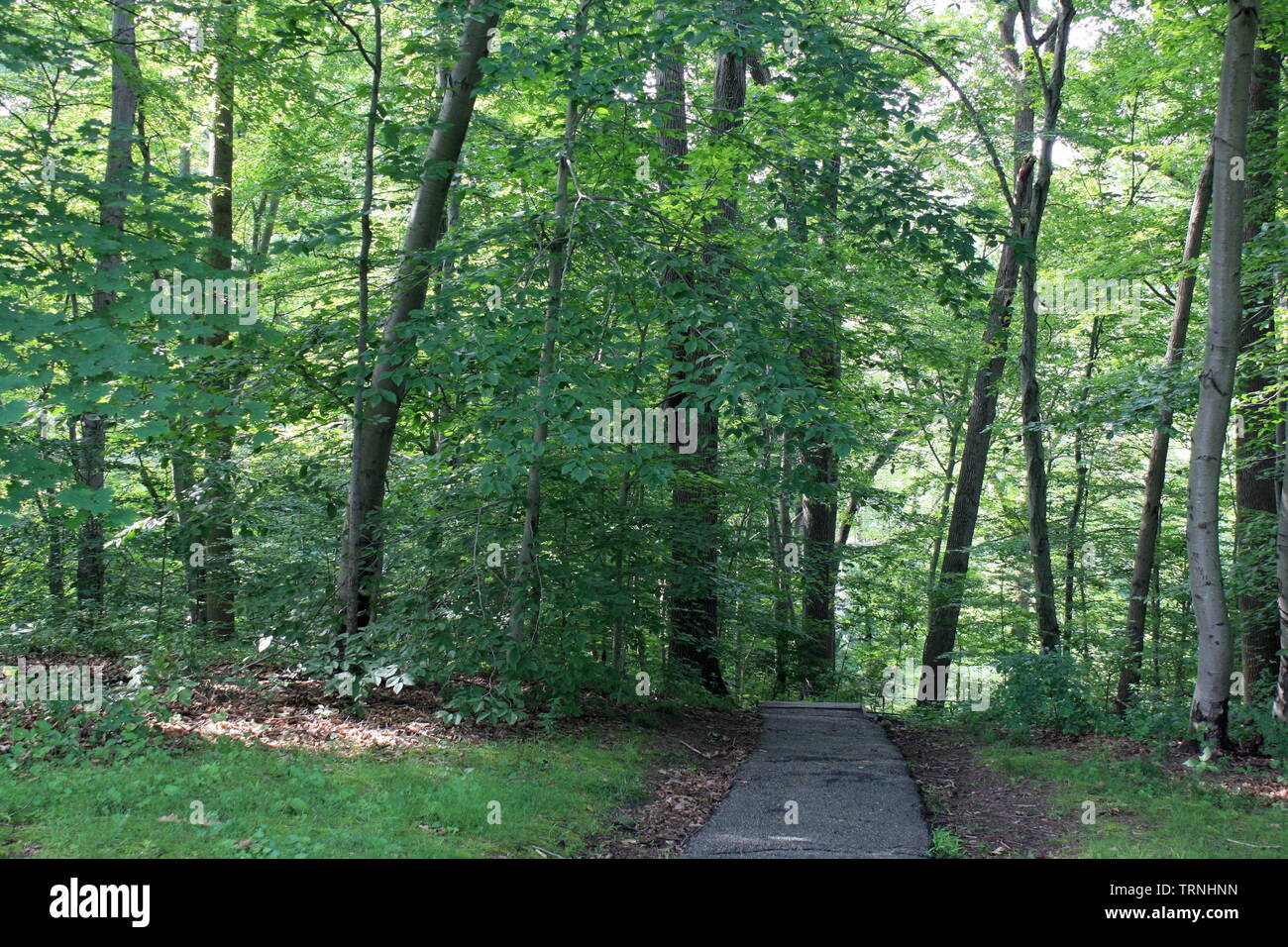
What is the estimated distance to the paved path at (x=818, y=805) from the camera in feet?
18.1

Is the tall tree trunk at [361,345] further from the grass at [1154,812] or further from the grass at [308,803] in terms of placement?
the grass at [1154,812]

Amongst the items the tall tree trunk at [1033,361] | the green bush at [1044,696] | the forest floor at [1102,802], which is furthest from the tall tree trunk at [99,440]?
the tall tree trunk at [1033,361]

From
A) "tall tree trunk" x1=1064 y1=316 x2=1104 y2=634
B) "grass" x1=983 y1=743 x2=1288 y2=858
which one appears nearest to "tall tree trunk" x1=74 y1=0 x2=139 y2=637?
"grass" x1=983 y1=743 x2=1288 y2=858

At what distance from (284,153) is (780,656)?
1114 centimetres

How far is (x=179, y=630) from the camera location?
9523 millimetres

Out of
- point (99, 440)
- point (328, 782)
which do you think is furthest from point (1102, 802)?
point (99, 440)

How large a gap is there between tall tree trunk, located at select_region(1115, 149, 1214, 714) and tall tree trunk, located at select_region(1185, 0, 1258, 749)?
3.57 m

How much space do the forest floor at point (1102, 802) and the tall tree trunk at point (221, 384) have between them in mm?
5724

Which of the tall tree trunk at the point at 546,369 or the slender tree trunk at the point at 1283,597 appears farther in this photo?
the slender tree trunk at the point at 1283,597

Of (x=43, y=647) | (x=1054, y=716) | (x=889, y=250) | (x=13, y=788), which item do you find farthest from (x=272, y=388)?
(x=1054, y=716)

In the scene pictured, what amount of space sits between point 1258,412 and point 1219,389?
4.28 meters

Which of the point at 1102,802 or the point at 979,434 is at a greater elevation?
the point at 979,434

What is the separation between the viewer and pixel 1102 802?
6.55 metres

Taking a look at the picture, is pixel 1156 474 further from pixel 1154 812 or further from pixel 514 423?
pixel 514 423
